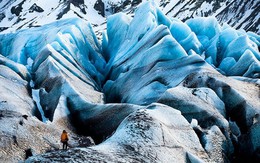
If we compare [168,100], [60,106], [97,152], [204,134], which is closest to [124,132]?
[97,152]

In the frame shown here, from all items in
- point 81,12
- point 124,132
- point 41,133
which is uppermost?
point 124,132

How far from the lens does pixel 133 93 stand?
32.2 meters

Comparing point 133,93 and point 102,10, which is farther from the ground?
point 133,93

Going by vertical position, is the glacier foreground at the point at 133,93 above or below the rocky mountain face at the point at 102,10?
above

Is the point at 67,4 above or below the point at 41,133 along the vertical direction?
below

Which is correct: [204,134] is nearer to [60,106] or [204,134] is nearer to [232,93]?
[232,93]

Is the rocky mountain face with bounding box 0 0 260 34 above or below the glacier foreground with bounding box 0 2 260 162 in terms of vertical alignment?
below

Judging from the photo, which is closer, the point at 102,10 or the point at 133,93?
the point at 133,93

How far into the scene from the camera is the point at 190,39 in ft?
134

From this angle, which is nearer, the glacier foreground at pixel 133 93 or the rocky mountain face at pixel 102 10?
the glacier foreground at pixel 133 93

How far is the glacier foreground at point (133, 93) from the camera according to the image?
18688 mm

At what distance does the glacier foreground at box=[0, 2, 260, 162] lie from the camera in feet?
61.3

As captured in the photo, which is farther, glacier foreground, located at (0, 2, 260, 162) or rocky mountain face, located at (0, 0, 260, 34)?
rocky mountain face, located at (0, 0, 260, 34)

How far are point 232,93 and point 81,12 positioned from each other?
123 m
